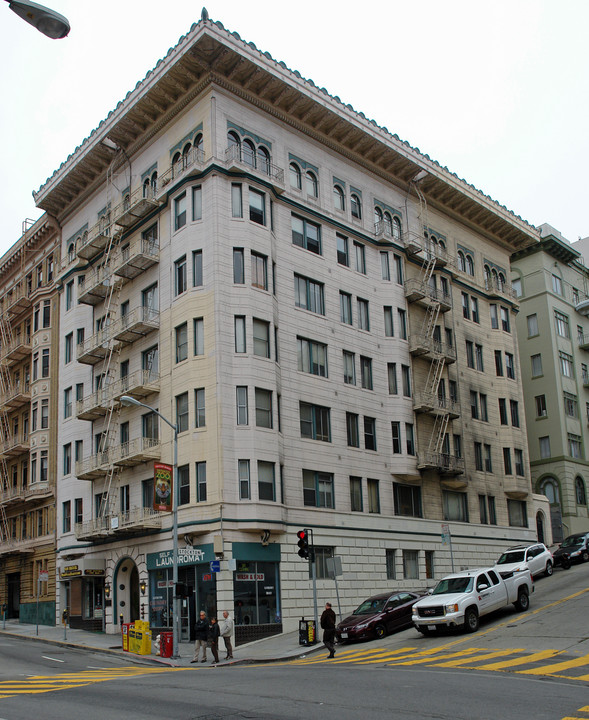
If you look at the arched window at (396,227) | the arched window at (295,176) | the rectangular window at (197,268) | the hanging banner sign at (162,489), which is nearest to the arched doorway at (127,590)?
the hanging banner sign at (162,489)

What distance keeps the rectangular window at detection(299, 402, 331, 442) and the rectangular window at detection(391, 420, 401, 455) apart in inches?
210

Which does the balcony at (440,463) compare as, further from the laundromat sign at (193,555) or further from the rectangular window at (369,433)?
the laundromat sign at (193,555)

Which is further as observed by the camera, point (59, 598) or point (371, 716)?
point (59, 598)

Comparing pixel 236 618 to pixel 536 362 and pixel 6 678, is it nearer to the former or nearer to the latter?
pixel 6 678

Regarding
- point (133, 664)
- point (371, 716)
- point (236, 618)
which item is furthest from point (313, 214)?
point (371, 716)

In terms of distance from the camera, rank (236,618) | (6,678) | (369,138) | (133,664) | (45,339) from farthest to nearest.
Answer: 1. (45,339)
2. (369,138)
3. (236,618)
4. (133,664)
5. (6,678)

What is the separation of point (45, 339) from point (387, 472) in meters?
25.5

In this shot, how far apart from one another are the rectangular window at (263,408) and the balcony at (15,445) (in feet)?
78.1

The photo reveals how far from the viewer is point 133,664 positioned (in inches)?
1144

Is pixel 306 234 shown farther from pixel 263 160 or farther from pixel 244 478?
pixel 244 478

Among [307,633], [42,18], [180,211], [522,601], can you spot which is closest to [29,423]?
[180,211]

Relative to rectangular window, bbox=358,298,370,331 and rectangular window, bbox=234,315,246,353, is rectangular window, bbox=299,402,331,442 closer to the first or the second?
rectangular window, bbox=234,315,246,353

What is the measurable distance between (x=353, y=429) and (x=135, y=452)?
11.5 m

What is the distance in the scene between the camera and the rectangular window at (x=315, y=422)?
3919 centimetres
